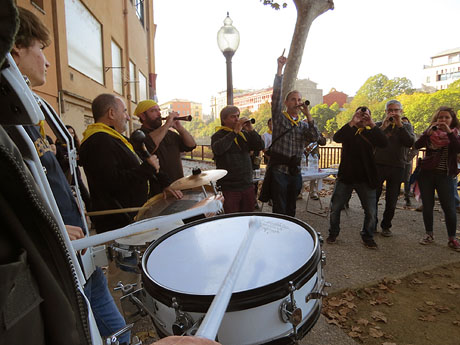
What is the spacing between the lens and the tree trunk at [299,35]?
26.4ft

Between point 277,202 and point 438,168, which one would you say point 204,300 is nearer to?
point 277,202

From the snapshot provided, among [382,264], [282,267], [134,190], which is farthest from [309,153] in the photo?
[282,267]

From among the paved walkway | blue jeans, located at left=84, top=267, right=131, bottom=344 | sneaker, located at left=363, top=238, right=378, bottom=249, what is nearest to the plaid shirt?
the paved walkway

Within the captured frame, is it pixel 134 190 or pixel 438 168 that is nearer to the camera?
pixel 134 190

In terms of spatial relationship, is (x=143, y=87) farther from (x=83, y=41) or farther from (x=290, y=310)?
(x=290, y=310)

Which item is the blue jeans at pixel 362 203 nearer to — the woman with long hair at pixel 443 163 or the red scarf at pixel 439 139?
the woman with long hair at pixel 443 163

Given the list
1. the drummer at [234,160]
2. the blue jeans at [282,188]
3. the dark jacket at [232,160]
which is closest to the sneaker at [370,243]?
the blue jeans at [282,188]

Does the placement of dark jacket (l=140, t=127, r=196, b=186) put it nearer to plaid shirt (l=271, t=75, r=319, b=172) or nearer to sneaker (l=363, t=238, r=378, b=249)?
plaid shirt (l=271, t=75, r=319, b=172)

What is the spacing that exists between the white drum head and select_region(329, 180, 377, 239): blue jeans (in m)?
2.64

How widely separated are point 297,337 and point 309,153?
5.20m

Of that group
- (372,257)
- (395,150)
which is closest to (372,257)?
(372,257)

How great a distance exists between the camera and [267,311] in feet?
3.61

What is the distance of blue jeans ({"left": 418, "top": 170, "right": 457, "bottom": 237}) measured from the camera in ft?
12.9

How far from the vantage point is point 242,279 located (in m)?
1.25
